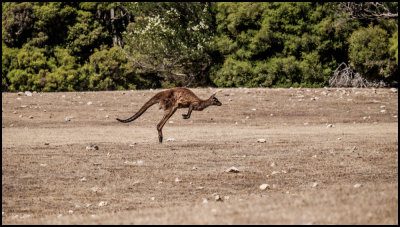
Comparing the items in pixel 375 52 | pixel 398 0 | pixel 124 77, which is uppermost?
pixel 398 0

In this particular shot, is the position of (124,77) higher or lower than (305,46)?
lower

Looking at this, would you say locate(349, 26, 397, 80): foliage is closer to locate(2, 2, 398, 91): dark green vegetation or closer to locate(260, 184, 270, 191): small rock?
locate(2, 2, 398, 91): dark green vegetation

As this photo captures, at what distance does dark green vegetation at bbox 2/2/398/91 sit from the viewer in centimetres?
2633

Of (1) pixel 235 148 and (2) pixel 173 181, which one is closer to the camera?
(2) pixel 173 181

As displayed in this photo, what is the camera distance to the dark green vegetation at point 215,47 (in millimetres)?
26328

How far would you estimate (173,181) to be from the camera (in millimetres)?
8438

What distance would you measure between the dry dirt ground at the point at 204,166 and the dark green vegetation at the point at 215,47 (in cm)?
884

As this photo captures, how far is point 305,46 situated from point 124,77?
10.2m

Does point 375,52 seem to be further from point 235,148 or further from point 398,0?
point 235,148

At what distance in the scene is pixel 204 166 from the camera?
30.9ft

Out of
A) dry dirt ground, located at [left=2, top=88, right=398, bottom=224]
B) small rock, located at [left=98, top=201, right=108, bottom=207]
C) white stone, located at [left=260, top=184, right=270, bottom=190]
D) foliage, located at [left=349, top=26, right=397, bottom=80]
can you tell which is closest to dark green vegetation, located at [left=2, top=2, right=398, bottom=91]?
foliage, located at [left=349, top=26, right=397, bottom=80]

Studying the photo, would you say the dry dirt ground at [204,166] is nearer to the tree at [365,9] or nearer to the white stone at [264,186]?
the white stone at [264,186]

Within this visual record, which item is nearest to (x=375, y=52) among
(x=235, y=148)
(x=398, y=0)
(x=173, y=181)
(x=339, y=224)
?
(x=398, y=0)

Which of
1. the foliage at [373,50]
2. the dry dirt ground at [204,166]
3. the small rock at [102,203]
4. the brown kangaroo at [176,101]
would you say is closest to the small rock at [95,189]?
the dry dirt ground at [204,166]
